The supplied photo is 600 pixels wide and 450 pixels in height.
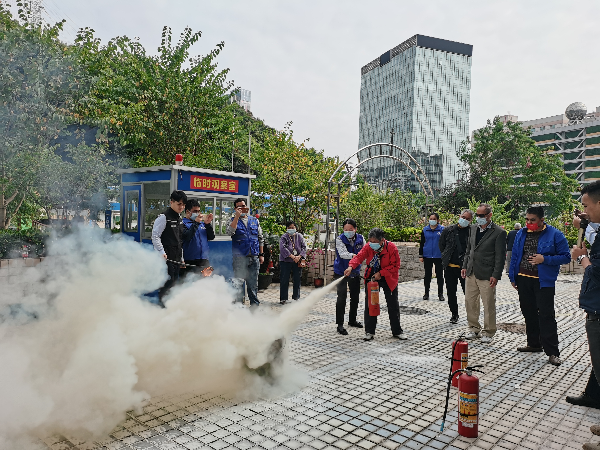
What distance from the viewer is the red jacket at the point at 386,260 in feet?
22.4

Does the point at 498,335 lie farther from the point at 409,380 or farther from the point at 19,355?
the point at 19,355

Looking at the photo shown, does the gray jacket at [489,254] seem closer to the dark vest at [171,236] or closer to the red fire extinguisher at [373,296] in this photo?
the red fire extinguisher at [373,296]

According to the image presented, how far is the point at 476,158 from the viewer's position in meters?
39.0

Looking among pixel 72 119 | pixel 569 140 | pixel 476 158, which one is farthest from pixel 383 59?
pixel 72 119

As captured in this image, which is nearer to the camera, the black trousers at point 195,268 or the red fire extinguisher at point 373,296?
the black trousers at point 195,268

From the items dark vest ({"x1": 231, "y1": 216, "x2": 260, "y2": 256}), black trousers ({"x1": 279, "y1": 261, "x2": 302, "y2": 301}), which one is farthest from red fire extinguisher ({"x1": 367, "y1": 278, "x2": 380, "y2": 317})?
black trousers ({"x1": 279, "y1": 261, "x2": 302, "y2": 301})

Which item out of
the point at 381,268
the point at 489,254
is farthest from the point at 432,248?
the point at 381,268

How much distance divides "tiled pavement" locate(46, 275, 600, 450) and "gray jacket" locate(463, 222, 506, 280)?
1114 mm

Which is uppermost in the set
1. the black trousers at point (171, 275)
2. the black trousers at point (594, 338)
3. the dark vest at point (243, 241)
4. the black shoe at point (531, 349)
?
the dark vest at point (243, 241)

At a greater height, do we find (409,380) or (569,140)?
(569,140)

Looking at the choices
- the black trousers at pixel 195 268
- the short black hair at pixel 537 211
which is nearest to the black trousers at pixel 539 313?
the short black hair at pixel 537 211

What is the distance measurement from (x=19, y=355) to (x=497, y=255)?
239 inches

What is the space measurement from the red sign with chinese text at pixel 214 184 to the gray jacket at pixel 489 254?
610cm

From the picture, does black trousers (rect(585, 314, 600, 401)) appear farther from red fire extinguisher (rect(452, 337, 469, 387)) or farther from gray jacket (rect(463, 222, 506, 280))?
gray jacket (rect(463, 222, 506, 280))
